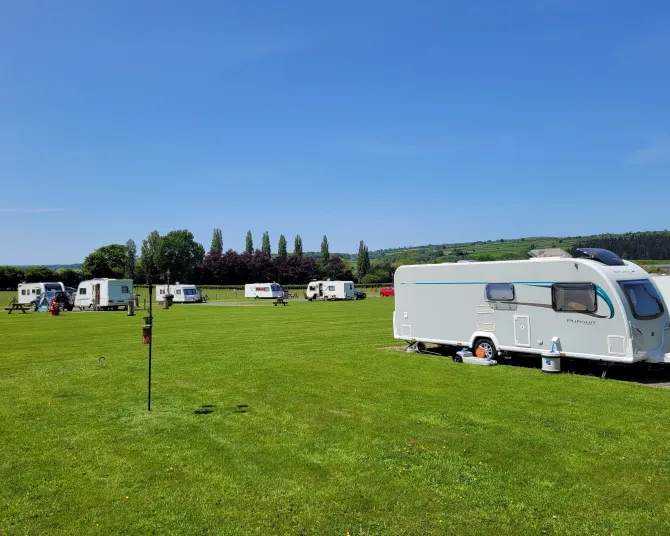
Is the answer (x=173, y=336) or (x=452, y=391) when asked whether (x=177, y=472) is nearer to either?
(x=452, y=391)

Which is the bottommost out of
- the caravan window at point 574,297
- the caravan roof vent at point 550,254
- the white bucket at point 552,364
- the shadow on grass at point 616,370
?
the shadow on grass at point 616,370

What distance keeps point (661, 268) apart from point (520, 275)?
5.51 metres

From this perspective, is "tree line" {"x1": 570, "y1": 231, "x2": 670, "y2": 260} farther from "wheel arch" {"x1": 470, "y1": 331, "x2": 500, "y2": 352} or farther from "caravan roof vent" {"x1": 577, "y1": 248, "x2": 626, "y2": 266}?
"wheel arch" {"x1": 470, "y1": 331, "x2": 500, "y2": 352}

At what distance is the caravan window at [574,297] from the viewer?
1227 centimetres

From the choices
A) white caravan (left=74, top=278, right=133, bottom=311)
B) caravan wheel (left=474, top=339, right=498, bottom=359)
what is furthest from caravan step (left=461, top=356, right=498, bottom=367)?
white caravan (left=74, top=278, right=133, bottom=311)

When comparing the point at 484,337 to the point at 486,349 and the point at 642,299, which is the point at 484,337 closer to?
the point at 486,349

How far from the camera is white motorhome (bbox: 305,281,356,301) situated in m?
58.5

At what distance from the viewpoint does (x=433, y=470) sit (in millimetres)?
6512

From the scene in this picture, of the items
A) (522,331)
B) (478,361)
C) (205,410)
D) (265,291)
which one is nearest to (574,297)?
(522,331)

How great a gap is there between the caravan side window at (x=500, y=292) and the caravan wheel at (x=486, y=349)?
49.0 inches

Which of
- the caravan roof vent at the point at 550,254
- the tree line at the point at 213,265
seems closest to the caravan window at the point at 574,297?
the caravan roof vent at the point at 550,254

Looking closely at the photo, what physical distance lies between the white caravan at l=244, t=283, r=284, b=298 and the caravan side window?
51723 mm

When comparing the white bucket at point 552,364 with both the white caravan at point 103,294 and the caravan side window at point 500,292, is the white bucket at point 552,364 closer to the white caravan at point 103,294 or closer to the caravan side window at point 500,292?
the caravan side window at point 500,292

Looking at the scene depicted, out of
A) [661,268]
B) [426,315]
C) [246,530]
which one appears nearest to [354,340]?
[426,315]
